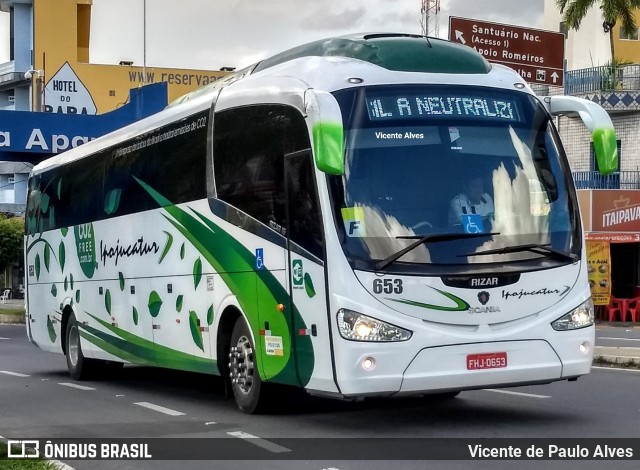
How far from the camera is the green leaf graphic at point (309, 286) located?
10.5 metres

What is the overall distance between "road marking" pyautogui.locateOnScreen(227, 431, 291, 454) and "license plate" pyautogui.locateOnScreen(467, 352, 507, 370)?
5.71 ft

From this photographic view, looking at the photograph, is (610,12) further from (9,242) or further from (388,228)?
Result: (9,242)

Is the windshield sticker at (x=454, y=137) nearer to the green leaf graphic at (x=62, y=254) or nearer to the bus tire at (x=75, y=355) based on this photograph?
the bus tire at (x=75, y=355)

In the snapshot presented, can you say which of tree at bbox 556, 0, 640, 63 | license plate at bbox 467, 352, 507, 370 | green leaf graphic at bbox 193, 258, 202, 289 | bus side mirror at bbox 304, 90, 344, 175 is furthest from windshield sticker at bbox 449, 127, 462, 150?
tree at bbox 556, 0, 640, 63

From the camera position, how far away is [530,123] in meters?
11.0

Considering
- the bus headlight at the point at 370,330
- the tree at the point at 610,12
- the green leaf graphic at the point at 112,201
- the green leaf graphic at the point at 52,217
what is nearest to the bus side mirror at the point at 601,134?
the bus headlight at the point at 370,330

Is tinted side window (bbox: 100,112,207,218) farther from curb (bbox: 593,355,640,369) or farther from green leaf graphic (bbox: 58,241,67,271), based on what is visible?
curb (bbox: 593,355,640,369)

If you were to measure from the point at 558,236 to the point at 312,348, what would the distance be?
7.93 feet

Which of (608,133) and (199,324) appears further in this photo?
(199,324)

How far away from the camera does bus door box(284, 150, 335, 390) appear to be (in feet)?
33.8

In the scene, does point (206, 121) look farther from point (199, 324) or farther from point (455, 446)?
point (455, 446)

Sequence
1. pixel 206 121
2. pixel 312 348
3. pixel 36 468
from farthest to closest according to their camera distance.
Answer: pixel 206 121 < pixel 312 348 < pixel 36 468

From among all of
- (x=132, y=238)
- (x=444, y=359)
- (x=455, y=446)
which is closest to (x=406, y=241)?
(x=444, y=359)

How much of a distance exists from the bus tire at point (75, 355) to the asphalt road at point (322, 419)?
4.15 feet
